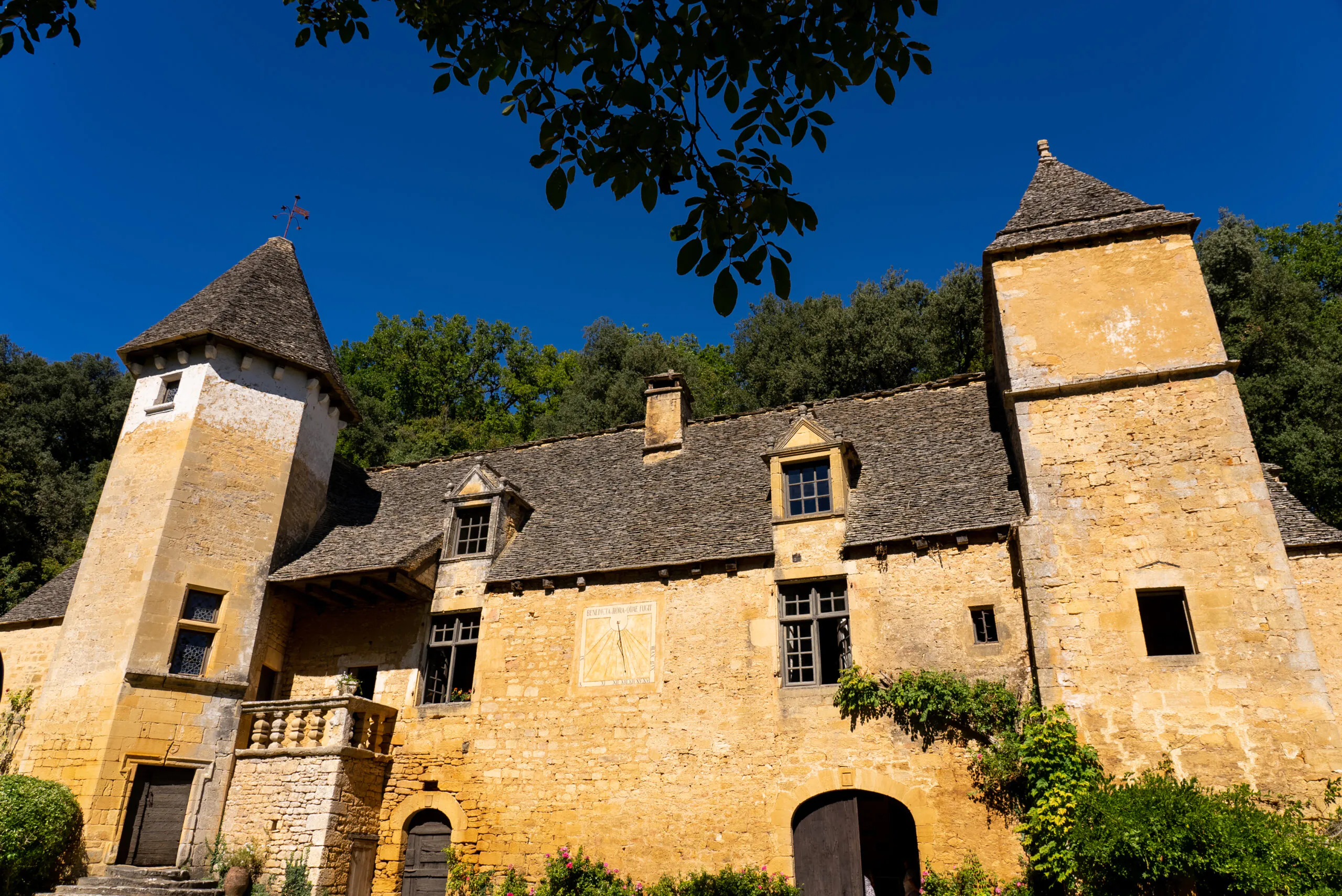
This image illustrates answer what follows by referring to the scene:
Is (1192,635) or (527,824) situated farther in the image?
(527,824)

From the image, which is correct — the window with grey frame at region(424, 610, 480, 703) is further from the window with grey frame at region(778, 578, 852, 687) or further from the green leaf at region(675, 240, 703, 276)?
the green leaf at region(675, 240, 703, 276)

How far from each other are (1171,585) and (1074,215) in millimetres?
6164

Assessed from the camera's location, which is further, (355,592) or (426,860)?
(355,592)

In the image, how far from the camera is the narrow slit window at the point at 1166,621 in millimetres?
10664

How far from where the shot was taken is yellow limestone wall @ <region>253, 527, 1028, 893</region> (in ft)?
37.4

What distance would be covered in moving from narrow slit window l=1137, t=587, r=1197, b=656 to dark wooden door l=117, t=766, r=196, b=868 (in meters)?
13.4

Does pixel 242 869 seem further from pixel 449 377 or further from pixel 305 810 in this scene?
pixel 449 377

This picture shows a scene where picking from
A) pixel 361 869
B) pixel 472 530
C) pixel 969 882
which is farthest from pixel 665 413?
pixel 969 882

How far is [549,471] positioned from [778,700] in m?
7.47

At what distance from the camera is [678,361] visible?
30891 mm

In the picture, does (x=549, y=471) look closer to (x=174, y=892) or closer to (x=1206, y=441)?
(x=174, y=892)

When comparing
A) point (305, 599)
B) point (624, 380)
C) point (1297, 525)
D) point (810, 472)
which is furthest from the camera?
point (624, 380)

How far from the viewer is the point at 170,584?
1348 centimetres

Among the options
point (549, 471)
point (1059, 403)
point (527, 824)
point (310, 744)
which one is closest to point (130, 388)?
point (549, 471)
